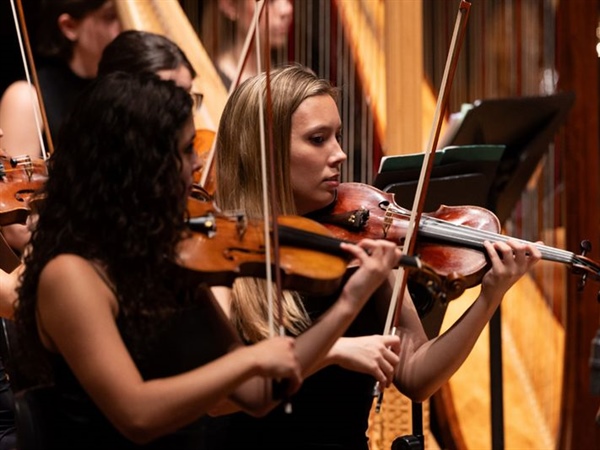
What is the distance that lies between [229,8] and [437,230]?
165 cm

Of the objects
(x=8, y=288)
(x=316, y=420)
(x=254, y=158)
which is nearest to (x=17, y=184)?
(x=8, y=288)

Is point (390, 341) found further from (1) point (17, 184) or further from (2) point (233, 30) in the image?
(2) point (233, 30)

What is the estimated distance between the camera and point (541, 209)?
3.34m

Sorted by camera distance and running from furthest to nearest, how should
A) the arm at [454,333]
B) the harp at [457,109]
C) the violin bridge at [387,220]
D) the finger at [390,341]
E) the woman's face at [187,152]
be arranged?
the harp at [457,109]
the violin bridge at [387,220]
the arm at [454,333]
the finger at [390,341]
the woman's face at [187,152]

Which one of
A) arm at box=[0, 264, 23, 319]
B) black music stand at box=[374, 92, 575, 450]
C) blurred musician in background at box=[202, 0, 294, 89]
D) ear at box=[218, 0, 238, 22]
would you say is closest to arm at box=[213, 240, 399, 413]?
arm at box=[0, 264, 23, 319]

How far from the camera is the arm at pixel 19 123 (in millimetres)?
2611

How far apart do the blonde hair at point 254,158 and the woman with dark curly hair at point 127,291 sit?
0.30 m

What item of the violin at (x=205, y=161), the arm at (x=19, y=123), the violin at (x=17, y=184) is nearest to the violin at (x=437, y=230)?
the violin at (x=17, y=184)

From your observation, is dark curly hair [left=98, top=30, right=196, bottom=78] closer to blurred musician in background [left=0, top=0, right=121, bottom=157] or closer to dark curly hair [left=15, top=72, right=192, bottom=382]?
blurred musician in background [left=0, top=0, right=121, bottom=157]

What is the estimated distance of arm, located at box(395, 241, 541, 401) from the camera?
5.66ft

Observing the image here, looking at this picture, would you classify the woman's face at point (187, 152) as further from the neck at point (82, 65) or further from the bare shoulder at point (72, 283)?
the neck at point (82, 65)

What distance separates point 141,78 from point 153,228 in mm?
201

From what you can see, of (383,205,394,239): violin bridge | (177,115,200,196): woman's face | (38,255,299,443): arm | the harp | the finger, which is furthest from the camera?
the harp

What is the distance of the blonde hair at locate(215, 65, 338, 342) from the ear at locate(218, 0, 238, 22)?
1.40 metres
